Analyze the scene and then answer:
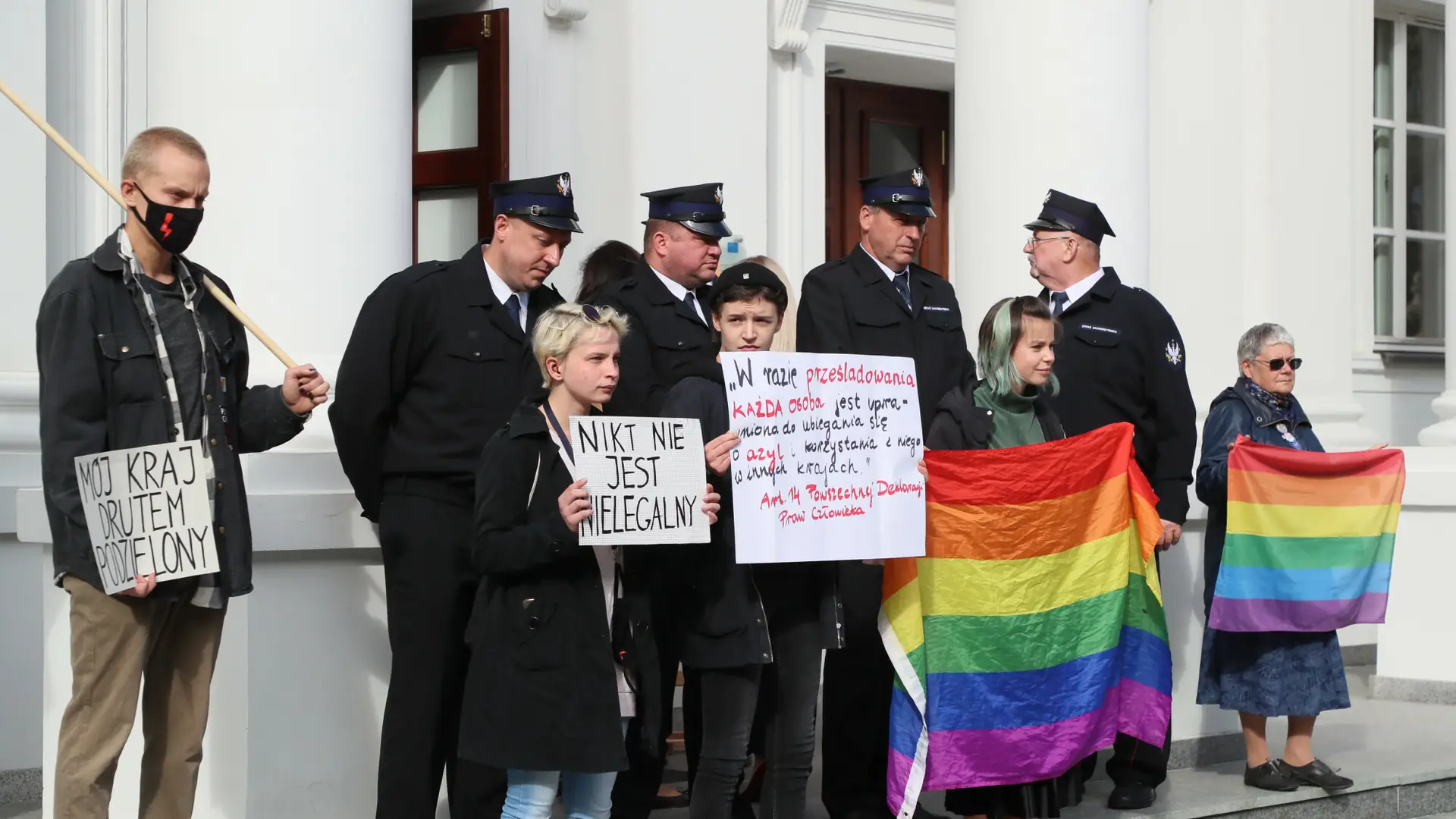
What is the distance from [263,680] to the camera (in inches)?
209

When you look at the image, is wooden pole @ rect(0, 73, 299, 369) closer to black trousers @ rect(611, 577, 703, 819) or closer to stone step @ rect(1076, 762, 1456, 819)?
black trousers @ rect(611, 577, 703, 819)

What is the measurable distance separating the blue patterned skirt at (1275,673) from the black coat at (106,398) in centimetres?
365

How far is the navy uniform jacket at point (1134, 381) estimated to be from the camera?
628cm

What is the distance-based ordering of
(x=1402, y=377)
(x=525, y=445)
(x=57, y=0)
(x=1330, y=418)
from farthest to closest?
1. (x=1402, y=377)
2. (x=1330, y=418)
3. (x=57, y=0)
4. (x=525, y=445)

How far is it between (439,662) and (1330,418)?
667 centimetres

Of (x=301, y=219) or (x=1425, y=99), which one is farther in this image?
(x=1425, y=99)


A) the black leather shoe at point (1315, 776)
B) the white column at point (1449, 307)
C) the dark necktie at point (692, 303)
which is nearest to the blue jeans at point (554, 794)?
the dark necktie at point (692, 303)

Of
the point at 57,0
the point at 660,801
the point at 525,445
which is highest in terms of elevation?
the point at 57,0

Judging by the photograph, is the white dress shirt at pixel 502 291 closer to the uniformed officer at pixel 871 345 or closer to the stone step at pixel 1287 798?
the uniformed officer at pixel 871 345

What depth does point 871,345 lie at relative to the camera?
587 cm

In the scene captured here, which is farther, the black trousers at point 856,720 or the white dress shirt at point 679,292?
the black trousers at point 856,720

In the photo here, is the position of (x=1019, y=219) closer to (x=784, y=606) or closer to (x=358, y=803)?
(x=784, y=606)

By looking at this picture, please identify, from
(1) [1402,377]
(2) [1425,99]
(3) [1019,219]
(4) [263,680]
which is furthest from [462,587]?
(2) [1425,99]

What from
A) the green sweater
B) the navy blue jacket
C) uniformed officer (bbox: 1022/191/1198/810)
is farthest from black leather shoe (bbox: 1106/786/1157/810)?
the green sweater
